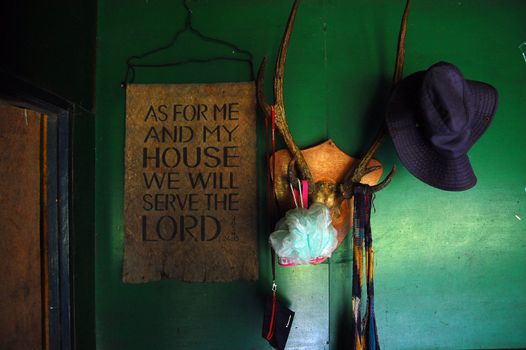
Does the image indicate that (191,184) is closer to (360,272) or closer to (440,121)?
(360,272)

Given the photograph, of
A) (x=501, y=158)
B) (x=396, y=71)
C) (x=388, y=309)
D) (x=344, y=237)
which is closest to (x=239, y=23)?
(x=396, y=71)

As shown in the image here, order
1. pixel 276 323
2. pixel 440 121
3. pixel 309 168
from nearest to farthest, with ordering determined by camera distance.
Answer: pixel 440 121
pixel 276 323
pixel 309 168

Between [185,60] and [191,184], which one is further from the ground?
[185,60]

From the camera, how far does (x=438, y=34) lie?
1.63m

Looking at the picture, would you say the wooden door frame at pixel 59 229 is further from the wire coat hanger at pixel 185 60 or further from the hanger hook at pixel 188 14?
the hanger hook at pixel 188 14

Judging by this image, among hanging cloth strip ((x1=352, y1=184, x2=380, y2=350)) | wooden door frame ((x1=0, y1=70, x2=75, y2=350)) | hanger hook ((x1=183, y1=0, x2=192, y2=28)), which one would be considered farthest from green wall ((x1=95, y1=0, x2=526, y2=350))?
wooden door frame ((x1=0, y1=70, x2=75, y2=350))

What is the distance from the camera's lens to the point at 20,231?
1263mm

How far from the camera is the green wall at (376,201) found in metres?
1.56

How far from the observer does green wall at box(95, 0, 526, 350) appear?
1.56 meters

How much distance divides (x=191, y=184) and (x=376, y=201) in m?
0.91

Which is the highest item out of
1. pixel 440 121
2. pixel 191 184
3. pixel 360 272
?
pixel 440 121

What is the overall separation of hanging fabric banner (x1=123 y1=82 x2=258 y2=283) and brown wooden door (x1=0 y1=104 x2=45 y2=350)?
367 millimetres

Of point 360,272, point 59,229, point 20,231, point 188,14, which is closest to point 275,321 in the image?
point 360,272

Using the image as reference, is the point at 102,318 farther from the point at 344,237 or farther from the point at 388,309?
the point at 388,309
